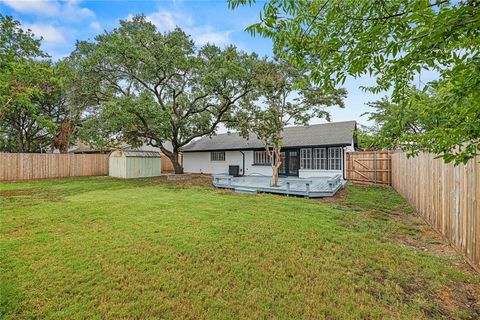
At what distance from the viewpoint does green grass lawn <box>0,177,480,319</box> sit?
Answer: 2461mm

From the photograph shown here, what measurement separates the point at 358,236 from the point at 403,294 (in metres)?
1.97

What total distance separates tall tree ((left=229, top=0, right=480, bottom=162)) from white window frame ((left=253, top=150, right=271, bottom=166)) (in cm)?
1403

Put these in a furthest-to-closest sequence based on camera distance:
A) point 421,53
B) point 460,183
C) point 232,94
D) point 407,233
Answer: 1. point 232,94
2. point 407,233
3. point 460,183
4. point 421,53

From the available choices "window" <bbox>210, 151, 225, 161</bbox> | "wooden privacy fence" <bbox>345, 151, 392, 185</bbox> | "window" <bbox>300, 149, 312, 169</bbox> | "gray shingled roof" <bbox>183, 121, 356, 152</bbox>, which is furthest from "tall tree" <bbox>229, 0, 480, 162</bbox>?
"window" <bbox>210, 151, 225, 161</bbox>

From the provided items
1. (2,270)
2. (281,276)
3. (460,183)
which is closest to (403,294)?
(281,276)

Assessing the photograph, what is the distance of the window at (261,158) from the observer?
1656 centimetres

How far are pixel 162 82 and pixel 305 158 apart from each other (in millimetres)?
10295

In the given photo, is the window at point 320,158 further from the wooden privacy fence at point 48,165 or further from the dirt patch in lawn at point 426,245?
the wooden privacy fence at point 48,165

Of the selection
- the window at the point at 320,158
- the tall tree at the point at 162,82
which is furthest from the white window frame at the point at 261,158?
the tall tree at the point at 162,82

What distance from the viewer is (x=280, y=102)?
37.1 feet

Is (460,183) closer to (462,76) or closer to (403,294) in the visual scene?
(403,294)

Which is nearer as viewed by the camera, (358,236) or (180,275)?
(180,275)

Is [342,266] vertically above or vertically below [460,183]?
below

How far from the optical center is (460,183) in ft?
12.4
